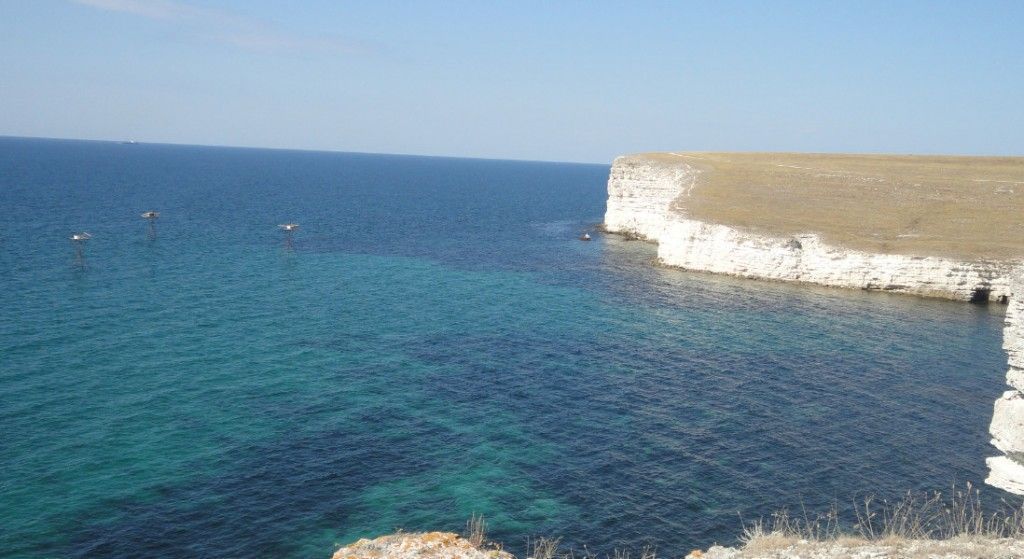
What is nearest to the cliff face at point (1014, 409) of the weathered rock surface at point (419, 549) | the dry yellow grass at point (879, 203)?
the weathered rock surface at point (419, 549)

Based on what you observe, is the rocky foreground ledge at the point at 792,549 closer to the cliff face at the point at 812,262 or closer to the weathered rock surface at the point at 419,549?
the weathered rock surface at the point at 419,549

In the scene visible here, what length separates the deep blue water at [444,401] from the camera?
26.6 m

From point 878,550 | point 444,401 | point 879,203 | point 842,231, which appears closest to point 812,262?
point 842,231

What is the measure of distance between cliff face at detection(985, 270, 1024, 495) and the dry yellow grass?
4385 cm

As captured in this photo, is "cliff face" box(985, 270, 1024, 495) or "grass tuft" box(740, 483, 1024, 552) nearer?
"cliff face" box(985, 270, 1024, 495)

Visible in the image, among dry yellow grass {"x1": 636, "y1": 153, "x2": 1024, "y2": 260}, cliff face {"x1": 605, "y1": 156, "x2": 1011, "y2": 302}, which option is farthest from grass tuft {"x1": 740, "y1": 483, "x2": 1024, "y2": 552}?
dry yellow grass {"x1": 636, "y1": 153, "x2": 1024, "y2": 260}

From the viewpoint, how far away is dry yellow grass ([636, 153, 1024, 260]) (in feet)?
225

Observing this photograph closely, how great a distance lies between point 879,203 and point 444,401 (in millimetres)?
66092

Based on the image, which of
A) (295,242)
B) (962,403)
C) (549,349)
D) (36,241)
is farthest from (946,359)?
(36,241)

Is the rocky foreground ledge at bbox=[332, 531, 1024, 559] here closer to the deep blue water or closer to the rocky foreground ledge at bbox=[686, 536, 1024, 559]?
the rocky foreground ledge at bbox=[686, 536, 1024, 559]

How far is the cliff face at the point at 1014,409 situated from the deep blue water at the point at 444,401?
3.99 meters

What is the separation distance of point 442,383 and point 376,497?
13.0 m

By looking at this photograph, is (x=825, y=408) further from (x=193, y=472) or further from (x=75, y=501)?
(x=75, y=501)

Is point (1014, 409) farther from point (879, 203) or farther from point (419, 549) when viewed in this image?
point (879, 203)
